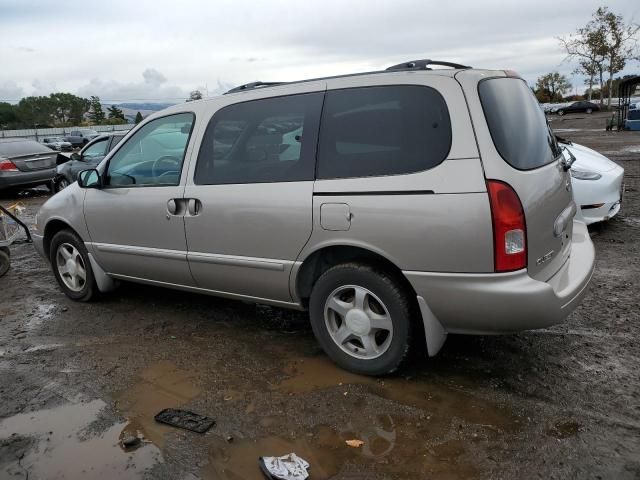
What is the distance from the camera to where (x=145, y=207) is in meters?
4.35

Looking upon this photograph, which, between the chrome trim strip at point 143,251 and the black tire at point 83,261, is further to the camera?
the black tire at point 83,261

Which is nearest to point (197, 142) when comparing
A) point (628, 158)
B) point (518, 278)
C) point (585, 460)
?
point (518, 278)

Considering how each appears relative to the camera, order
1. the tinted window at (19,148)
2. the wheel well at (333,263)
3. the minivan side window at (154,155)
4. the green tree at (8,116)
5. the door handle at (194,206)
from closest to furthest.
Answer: the wheel well at (333,263)
the door handle at (194,206)
the minivan side window at (154,155)
the tinted window at (19,148)
the green tree at (8,116)

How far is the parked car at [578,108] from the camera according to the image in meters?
45.1

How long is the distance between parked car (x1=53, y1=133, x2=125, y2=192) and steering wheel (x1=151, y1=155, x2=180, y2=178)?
22.7 feet

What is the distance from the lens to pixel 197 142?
162 inches

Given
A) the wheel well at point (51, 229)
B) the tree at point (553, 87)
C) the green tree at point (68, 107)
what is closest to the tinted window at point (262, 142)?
the wheel well at point (51, 229)

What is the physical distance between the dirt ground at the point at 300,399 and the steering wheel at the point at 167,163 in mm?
1291

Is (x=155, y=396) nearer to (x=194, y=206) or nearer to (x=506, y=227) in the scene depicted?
(x=194, y=206)

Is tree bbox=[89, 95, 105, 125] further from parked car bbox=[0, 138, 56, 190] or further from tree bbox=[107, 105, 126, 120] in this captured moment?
parked car bbox=[0, 138, 56, 190]

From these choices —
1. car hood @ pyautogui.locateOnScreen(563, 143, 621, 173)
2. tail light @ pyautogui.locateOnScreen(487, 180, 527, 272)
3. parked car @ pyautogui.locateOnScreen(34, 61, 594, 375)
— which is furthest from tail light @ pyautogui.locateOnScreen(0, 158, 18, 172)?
tail light @ pyautogui.locateOnScreen(487, 180, 527, 272)

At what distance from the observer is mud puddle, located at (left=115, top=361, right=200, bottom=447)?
3150 millimetres

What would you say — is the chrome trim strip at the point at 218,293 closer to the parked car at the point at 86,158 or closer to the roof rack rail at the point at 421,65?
the roof rack rail at the point at 421,65

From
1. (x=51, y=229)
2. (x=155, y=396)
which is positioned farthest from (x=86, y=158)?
(x=155, y=396)
